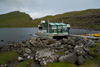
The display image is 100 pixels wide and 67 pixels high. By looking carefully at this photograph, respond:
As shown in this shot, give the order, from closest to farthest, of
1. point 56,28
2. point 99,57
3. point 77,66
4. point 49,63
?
point 77,66, point 49,63, point 99,57, point 56,28

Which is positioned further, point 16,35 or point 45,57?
point 16,35

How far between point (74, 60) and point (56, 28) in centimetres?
2752

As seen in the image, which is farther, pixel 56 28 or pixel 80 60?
pixel 56 28

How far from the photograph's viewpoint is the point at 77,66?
1142 cm

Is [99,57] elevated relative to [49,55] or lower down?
lower down

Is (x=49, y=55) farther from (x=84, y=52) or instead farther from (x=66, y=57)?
(x=84, y=52)

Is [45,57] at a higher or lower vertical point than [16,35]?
higher

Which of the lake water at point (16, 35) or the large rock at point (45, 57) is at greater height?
the large rock at point (45, 57)

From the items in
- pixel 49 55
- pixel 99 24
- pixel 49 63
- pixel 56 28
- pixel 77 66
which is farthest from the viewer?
pixel 99 24

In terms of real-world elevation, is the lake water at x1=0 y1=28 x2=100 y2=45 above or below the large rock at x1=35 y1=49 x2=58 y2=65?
below

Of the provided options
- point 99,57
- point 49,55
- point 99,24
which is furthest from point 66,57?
point 99,24

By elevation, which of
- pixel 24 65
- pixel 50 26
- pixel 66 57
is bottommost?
pixel 24 65

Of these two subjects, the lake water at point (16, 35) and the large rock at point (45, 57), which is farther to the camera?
the lake water at point (16, 35)

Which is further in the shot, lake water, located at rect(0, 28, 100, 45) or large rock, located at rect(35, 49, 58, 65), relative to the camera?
lake water, located at rect(0, 28, 100, 45)
